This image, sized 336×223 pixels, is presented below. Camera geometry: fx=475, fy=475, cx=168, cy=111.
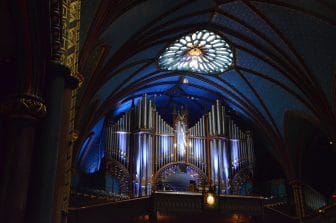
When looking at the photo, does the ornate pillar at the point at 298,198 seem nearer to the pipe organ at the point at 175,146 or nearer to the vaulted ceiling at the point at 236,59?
the vaulted ceiling at the point at 236,59

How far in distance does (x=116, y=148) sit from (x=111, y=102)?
170 centimetres

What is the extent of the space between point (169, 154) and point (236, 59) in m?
4.33

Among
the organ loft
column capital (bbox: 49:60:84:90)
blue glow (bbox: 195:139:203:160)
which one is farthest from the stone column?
blue glow (bbox: 195:139:203:160)

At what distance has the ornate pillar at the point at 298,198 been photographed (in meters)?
17.1

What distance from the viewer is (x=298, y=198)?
685 inches

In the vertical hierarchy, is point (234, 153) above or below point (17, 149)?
above

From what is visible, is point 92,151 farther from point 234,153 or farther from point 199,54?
point 199,54

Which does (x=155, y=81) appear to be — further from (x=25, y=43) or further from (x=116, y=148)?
(x=25, y=43)

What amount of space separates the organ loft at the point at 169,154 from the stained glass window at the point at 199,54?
1820mm

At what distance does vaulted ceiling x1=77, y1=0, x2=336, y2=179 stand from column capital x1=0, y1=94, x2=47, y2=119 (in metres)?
4.67

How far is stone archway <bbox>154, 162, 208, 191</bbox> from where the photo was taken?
17.4 m

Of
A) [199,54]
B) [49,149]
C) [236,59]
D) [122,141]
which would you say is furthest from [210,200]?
[49,149]

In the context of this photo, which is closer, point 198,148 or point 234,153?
point 198,148

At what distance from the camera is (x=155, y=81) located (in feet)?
62.3
